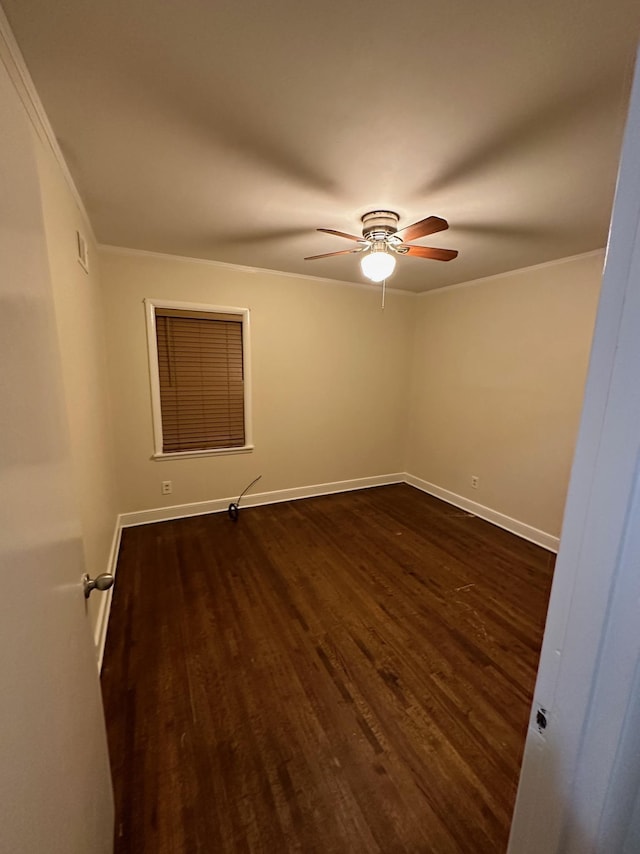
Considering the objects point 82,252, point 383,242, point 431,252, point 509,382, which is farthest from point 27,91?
point 509,382

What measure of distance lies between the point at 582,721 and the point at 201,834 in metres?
1.33

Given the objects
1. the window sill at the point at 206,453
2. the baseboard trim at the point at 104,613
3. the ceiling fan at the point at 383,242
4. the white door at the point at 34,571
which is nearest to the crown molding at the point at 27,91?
the white door at the point at 34,571

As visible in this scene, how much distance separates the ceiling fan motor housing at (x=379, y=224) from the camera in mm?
1986

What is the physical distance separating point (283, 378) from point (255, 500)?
1316 mm

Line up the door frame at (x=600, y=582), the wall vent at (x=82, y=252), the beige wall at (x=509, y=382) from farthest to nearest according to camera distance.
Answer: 1. the beige wall at (x=509, y=382)
2. the wall vent at (x=82, y=252)
3. the door frame at (x=600, y=582)

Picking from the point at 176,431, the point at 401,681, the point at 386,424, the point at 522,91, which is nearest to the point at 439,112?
the point at 522,91

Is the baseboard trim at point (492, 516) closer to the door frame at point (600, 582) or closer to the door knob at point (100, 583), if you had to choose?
the door frame at point (600, 582)

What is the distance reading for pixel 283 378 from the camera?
3566 millimetres

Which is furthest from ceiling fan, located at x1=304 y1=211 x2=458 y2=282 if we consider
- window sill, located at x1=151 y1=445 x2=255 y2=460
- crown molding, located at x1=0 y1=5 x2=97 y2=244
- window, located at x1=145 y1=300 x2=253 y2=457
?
window sill, located at x1=151 y1=445 x2=255 y2=460

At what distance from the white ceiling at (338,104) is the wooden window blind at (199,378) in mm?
1064

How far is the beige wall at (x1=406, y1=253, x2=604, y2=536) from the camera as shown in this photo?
2.74 metres

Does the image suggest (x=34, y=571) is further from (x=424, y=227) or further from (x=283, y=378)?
(x=283, y=378)

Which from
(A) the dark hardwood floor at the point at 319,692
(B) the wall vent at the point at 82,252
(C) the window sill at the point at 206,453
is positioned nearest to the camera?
(A) the dark hardwood floor at the point at 319,692

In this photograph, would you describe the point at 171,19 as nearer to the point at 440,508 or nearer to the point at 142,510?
the point at 142,510
